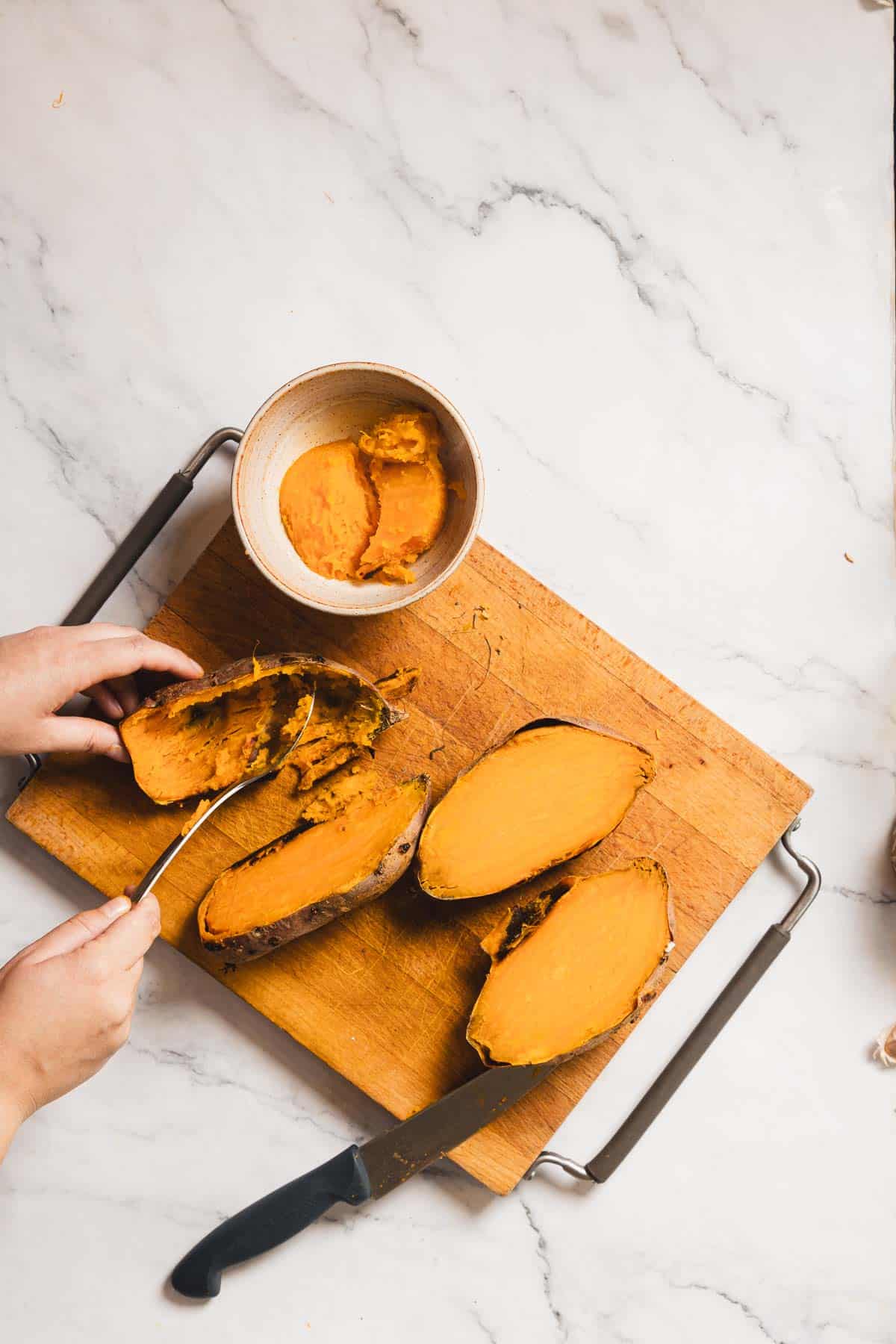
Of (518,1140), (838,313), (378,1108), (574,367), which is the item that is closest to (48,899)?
(378,1108)

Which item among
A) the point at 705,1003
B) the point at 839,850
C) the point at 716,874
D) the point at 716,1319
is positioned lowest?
the point at 716,1319

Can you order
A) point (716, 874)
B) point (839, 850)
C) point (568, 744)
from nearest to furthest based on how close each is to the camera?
1. point (568, 744)
2. point (716, 874)
3. point (839, 850)

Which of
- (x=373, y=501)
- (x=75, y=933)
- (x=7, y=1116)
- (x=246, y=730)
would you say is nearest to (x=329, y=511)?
(x=373, y=501)

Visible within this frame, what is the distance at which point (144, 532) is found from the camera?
1.45 metres

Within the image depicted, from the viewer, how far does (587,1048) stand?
129 cm

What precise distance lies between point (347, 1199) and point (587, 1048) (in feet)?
1.25

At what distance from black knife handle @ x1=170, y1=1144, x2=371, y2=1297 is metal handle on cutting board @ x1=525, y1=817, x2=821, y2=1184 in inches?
10.8

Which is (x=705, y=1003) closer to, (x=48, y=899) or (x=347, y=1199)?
(x=347, y=1199)

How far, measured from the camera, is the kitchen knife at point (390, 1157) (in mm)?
1299

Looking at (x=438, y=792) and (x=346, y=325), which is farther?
(x=346, y=325)

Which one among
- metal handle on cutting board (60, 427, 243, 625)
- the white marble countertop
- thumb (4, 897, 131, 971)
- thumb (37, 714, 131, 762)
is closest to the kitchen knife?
the white marble countertop

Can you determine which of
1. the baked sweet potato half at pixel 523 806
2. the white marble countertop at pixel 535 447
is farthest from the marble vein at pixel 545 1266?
the baked sweet potato half at pixel 523 806

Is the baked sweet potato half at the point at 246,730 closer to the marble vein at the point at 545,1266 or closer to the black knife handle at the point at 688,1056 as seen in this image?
the black knife handle at the point at 688,1056

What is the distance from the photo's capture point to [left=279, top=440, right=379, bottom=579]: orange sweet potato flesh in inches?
50.9
